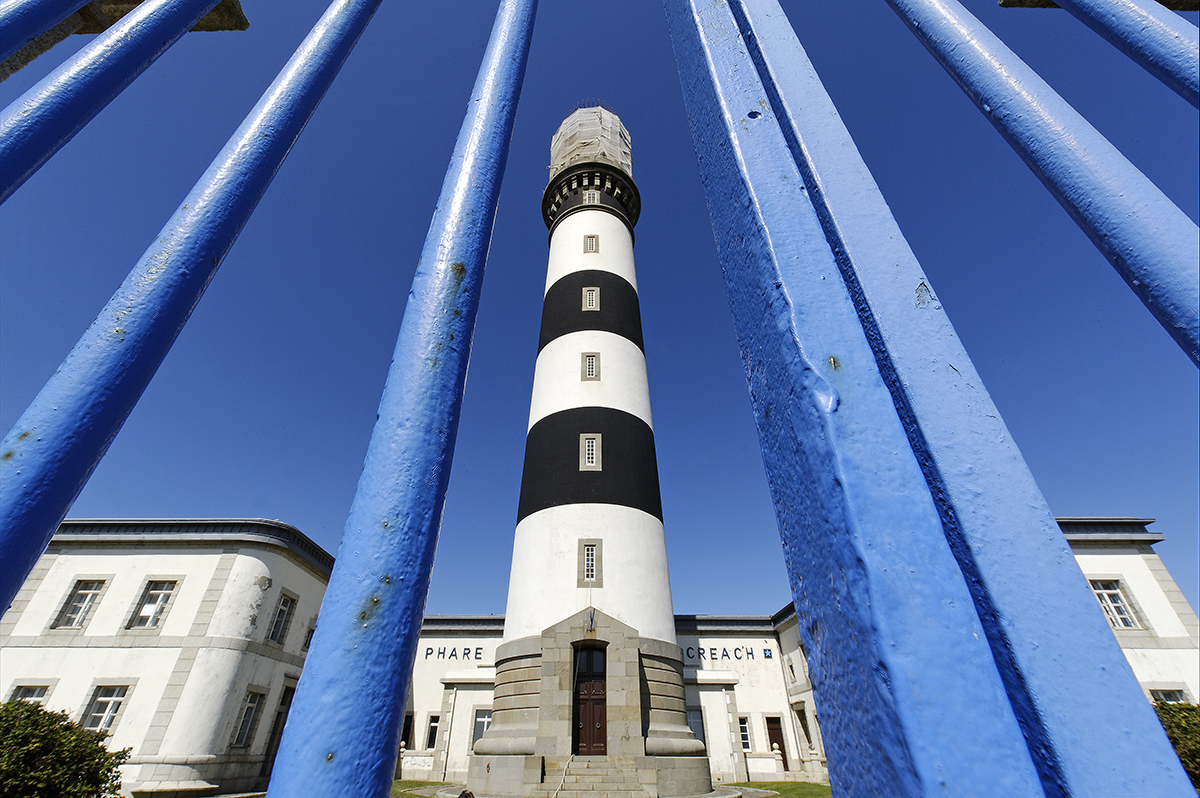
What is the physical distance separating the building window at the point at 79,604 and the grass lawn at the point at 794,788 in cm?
2085

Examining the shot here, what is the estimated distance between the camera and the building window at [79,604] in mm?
15555

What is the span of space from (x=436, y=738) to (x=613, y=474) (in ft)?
41.2

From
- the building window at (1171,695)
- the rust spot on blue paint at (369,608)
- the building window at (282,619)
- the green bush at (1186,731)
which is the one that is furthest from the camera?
the building window at (282,619)

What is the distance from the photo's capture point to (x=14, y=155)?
68.7 inches

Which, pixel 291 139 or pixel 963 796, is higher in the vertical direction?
pixel 291 139

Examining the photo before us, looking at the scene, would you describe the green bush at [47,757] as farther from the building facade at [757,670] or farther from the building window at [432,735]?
the building window at [432,735]

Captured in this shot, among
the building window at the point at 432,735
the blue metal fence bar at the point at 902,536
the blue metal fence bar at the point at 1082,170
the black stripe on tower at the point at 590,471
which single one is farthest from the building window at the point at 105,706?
the blue metal fence bar at the point at 1082,170

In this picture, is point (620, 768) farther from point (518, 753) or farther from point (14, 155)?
point (14, 155)

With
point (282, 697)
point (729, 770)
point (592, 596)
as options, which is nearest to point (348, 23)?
point (592, 596)

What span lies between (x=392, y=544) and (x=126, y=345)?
101cm

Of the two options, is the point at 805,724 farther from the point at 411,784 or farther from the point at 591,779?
the point at 411,784

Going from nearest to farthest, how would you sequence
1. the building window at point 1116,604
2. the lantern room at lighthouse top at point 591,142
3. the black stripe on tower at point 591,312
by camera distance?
the black stripe on tower at point 591,312
the building window at point 1116,604
the lantern room at lighthouse top at point 591,142

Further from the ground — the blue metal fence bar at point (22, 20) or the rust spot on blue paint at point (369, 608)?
the blue metal fence bar at point (22, 20)

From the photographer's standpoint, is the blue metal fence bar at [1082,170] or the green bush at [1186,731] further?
the green bush at [1186,731]
